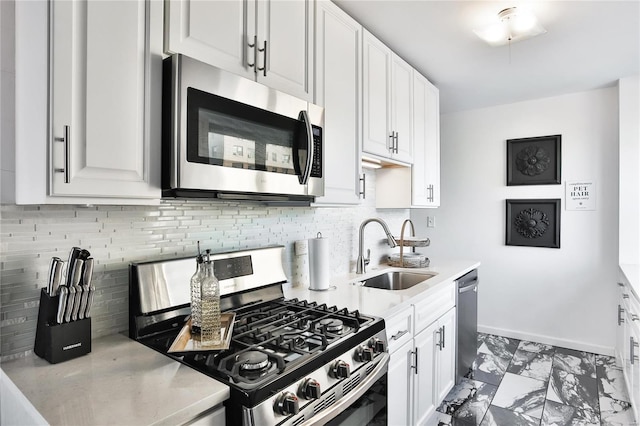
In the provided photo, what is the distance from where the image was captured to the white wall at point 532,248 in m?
3.32

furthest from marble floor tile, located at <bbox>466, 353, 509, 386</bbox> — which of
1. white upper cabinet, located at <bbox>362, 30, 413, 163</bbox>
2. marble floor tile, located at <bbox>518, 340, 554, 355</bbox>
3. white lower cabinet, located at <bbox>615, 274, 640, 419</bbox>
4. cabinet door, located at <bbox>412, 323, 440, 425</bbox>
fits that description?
white upper cabinet, located at <bbox>362, 30, 413, 163</bbox>

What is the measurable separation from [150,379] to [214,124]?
790mm

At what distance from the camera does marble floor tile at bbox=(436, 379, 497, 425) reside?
2309 millimetres

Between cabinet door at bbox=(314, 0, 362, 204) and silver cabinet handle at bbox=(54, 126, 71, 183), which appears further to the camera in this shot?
cabinet door at bbox=(314, 0, 362, 204)

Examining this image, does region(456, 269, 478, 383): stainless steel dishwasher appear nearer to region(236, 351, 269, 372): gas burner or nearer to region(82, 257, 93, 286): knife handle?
region(236, 351, 269, 372): gas burner

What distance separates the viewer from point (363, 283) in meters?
2.35

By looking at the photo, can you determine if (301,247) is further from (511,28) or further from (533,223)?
(533,223)

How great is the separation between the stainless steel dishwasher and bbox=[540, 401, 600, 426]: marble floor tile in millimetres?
527

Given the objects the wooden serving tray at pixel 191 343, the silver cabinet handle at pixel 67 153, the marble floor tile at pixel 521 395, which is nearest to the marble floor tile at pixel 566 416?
the marble floor tile at pixel 521 395

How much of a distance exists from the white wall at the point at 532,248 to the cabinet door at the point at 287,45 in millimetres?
1958

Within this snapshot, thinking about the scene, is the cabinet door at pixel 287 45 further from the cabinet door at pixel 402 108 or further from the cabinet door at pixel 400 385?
the cabinet door at pixel 400 385

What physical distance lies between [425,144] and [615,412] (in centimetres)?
221

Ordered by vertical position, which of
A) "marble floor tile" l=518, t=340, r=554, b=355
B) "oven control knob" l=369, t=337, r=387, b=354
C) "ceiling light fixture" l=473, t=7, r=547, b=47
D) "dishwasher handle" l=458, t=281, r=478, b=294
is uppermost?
"ceiling light fixture" l=473, t=7, r=547, b=47

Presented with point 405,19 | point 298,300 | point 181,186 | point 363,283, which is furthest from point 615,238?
point 181,186
